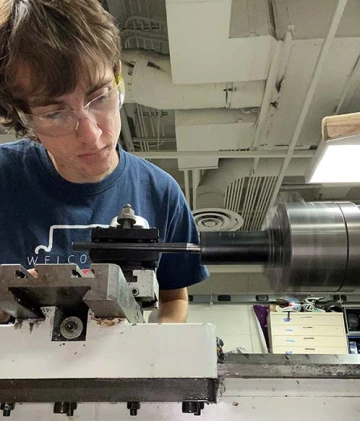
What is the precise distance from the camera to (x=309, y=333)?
4.52 m

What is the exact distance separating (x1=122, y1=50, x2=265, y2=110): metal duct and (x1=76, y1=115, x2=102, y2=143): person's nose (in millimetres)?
1647

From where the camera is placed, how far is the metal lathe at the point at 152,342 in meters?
0.55

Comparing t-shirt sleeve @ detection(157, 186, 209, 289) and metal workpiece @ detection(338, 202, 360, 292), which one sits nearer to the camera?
metal workpiece @ detection(338, 202, 360, 292)

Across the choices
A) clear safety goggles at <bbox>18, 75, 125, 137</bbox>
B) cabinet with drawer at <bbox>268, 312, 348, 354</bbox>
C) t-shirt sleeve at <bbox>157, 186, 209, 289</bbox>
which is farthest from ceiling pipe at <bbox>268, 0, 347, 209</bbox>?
cabinet with drawer at <bbox>268, 312, 348, 354</bbox>

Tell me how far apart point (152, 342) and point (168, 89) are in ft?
6.85

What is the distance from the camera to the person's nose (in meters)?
0.84

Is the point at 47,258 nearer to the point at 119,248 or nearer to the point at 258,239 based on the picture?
the point at 119,248

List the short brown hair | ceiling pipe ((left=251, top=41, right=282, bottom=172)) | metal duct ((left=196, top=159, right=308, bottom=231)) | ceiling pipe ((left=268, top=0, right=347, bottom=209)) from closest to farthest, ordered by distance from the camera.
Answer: the short brown hair
ceiling pipe ((left=268, top=0, right=347, bottom=209))
ceiling pipe ((left=251, top=41, right=282, bottom=172))
metal duct ((left=196, top=159, right=308, bottom=231))

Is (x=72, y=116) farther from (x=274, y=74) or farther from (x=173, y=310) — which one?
(x=274, y=74)

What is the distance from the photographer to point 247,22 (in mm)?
2100

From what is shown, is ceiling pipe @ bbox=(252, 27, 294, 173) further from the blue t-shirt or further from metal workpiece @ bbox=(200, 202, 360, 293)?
metal workpiece @ bbox=(200, 202, 360, 293)

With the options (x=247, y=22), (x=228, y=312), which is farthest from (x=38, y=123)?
(x=228, y=312)

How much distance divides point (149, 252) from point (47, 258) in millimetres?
376

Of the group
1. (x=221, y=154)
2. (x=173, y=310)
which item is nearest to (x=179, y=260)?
(x=173, y=310)
